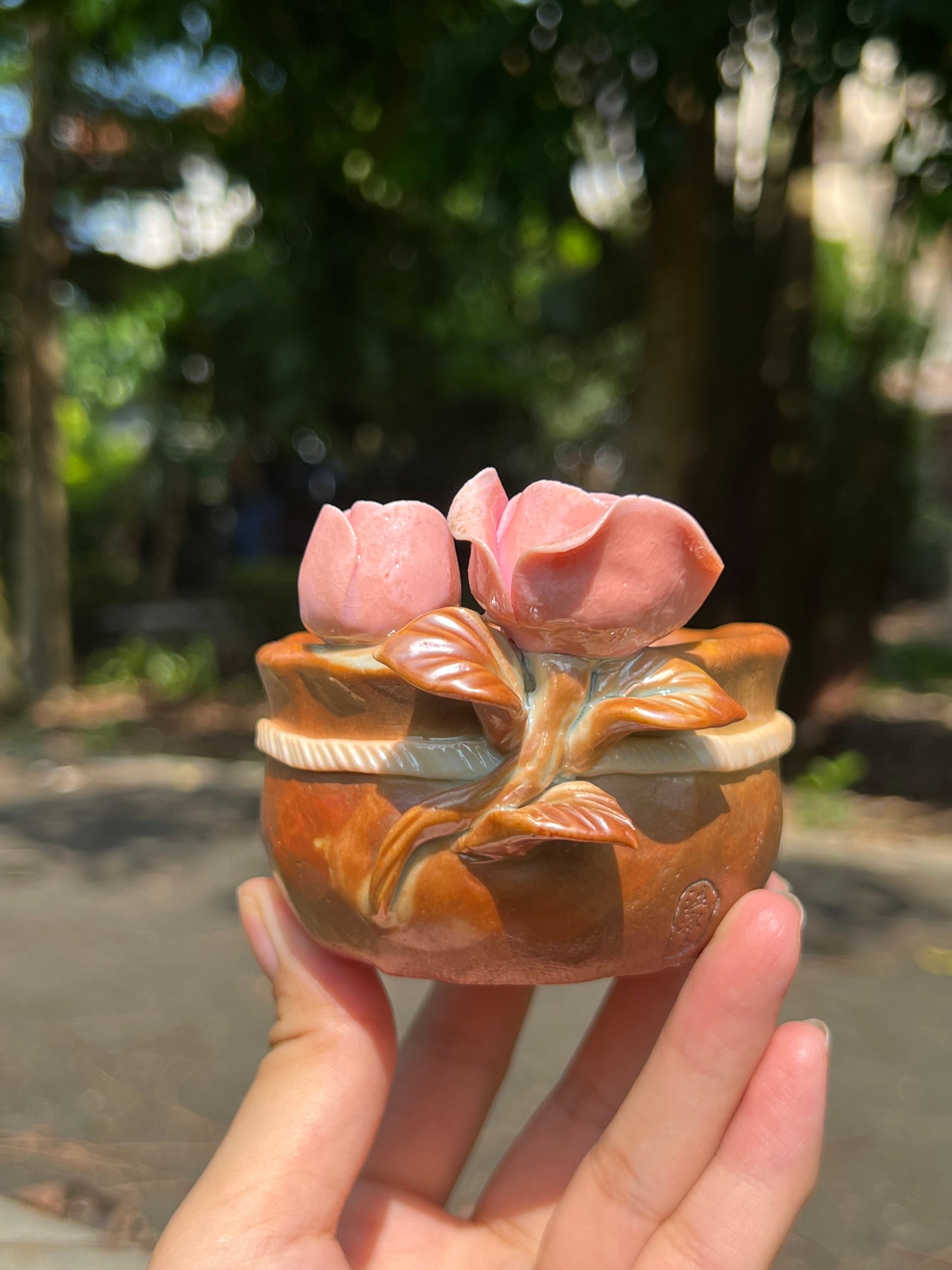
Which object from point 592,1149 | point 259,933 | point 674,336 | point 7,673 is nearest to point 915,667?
point 674,336

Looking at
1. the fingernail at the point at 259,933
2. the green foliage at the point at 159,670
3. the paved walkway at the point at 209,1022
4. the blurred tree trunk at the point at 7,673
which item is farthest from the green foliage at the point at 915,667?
the fingernail at the point at 259,933

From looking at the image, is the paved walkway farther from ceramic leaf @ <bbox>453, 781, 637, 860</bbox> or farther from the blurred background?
ceramic leaf @ <bbox>453, 781, 637, 860</bbox>

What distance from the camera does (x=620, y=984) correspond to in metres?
1.81

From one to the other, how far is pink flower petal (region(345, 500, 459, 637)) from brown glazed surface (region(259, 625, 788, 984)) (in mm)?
95

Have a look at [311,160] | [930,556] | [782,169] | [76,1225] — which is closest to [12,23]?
[311,160]

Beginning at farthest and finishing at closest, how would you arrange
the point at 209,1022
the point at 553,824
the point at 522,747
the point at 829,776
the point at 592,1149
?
the point at 829,776 < the point at 209,1022 < the point at 592,1149 < the point at 522,747 < the point at 553,824

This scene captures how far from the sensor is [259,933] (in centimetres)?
158

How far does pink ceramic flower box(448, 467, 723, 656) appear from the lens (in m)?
1.23

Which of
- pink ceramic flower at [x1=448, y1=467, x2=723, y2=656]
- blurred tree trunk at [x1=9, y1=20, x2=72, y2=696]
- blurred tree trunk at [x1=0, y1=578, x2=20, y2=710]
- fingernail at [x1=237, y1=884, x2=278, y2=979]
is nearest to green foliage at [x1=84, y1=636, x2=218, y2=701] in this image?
blurred tree trunk at [x1=9, y1=20, x2=72, y2=696]

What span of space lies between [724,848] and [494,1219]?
813 millimetres

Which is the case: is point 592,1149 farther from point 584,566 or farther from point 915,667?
point 915,667

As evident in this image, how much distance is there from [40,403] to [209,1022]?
19.0 ft

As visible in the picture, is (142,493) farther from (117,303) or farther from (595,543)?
(595,543)

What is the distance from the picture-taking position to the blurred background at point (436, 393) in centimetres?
341
